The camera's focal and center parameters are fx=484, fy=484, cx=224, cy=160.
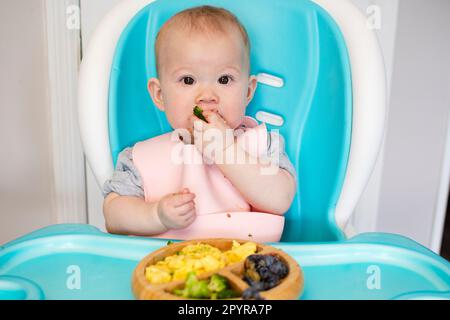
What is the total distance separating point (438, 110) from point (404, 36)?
23 cm

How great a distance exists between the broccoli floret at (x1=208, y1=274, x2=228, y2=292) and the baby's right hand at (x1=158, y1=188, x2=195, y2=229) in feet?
0.72

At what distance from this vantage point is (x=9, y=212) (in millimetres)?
1304

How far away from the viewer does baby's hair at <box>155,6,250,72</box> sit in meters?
0.79

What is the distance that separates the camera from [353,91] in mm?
818

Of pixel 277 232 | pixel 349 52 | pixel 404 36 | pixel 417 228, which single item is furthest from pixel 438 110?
pixel 277 232

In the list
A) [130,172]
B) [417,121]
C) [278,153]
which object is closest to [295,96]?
[278,153]

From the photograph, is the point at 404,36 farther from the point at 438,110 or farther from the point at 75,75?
the point at 75,75

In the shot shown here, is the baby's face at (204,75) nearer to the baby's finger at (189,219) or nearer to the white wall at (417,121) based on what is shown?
the baby's finger at (189,219)

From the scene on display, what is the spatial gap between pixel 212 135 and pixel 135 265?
0.23m

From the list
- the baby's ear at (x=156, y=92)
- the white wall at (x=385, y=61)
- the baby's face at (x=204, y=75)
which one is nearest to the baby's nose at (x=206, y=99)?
the baby's face at (x=204, y=75)
